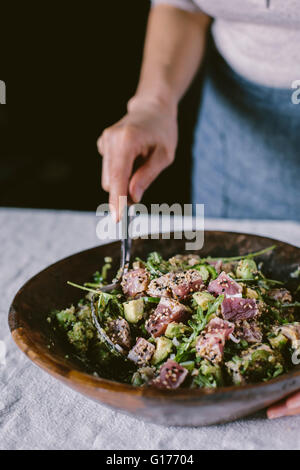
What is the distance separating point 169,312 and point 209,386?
0.18m

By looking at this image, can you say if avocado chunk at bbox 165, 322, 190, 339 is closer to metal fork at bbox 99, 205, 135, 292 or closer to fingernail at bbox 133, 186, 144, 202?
metal fork at bbox 99, 205, 135, 292

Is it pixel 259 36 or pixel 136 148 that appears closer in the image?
pixel 136 148

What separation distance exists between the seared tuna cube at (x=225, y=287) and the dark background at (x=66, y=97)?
257cm

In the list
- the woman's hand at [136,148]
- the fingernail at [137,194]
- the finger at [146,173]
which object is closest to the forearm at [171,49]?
the woman's hand at [136,148]

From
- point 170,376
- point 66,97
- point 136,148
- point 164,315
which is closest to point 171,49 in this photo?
point 136,148

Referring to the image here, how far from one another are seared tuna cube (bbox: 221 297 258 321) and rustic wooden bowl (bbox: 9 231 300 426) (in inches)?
6.0

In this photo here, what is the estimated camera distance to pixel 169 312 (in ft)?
3.24

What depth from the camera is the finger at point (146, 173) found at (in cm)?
139

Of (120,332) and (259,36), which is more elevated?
(259,36)

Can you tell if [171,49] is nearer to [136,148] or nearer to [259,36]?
[259,36]

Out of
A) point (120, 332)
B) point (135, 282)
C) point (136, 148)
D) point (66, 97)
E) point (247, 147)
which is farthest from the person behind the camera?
point (66, 97)

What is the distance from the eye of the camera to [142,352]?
0.95 metres

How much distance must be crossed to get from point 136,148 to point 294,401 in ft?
2.76
